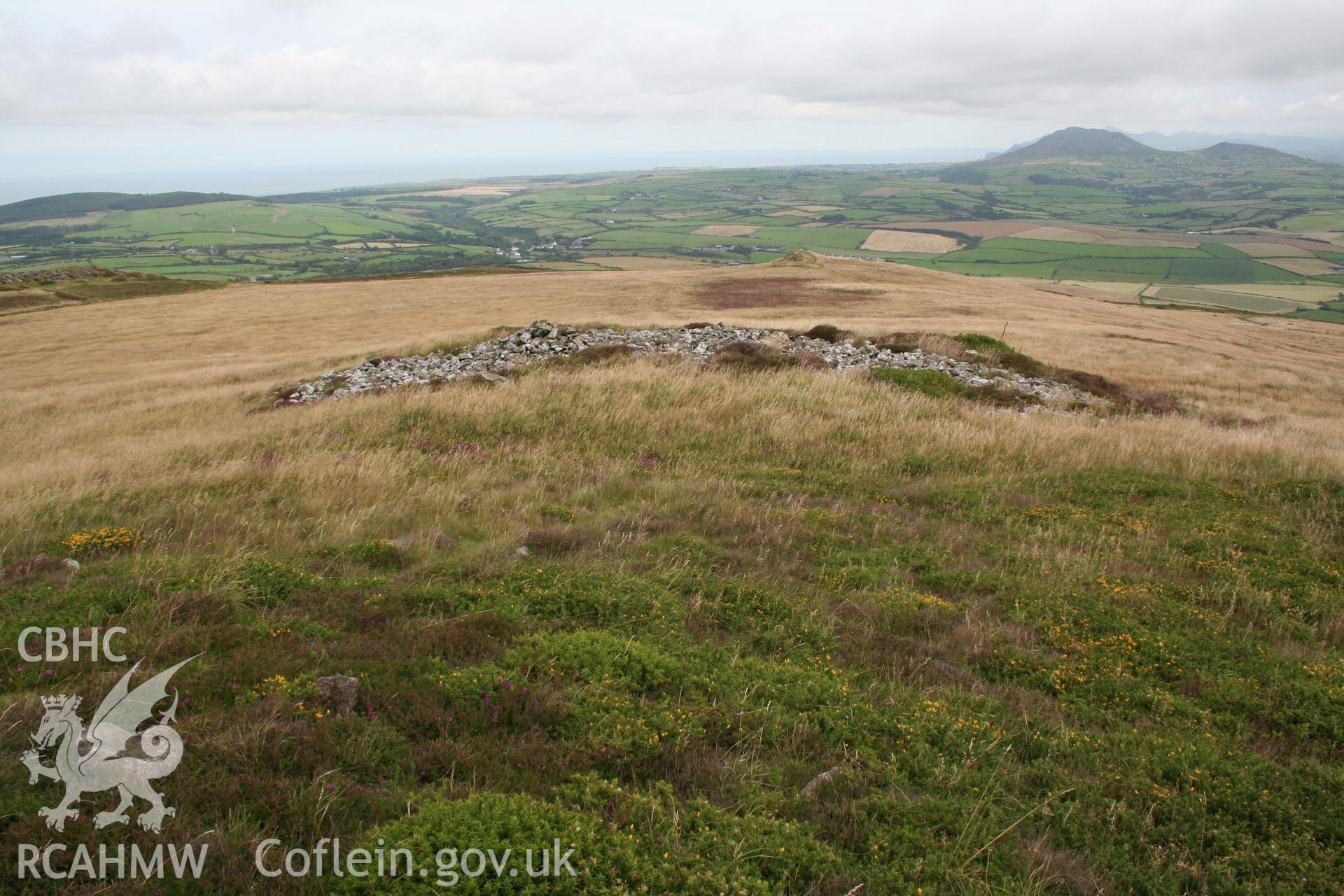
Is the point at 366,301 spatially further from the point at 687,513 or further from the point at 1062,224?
the point at 1062,224

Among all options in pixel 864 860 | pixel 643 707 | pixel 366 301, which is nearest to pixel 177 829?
pixel 643 707

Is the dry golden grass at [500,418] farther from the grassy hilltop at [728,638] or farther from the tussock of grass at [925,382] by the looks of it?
the tussock of grass at [925,382]

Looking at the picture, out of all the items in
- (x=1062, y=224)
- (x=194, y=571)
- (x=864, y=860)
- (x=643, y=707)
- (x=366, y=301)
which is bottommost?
(x=864, y=860)

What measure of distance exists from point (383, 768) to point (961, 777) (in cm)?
400

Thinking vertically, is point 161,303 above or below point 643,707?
above

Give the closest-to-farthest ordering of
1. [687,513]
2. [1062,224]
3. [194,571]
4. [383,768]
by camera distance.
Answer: [383,768] < [194,571] < [687,513] < [1062,224]

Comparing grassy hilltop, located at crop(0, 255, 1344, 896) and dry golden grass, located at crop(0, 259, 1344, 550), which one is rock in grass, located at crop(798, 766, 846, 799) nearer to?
grassy hilltop, located at crop(0, 255, 1344, 896)

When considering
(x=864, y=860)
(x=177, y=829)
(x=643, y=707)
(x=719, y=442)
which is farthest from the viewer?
(x=719, y=442)

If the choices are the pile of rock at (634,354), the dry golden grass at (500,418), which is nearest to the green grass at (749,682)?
the dry golden grass at (500,418)

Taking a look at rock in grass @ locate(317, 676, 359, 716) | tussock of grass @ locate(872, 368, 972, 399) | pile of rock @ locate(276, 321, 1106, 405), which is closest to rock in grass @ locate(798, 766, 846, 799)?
rock in grass @ locate(317, 676, 359, 716)

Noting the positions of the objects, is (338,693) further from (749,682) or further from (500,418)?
(500,418)

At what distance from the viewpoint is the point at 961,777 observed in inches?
189

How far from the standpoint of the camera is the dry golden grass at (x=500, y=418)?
9.61 meters

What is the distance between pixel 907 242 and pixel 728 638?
16701cm
